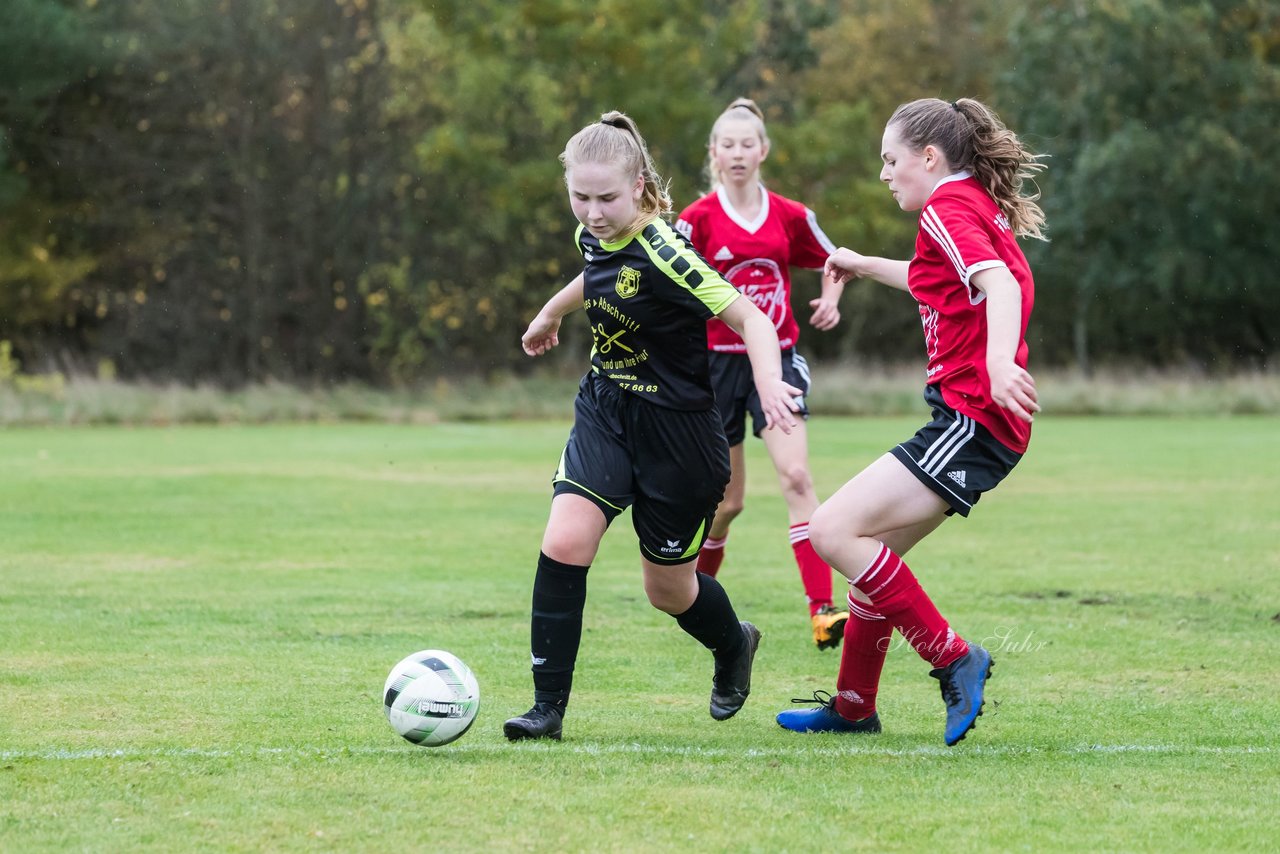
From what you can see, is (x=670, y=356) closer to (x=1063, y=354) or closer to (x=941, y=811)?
(x=941, y=811)

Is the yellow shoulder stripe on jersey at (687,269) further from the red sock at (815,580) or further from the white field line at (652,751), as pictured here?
the red sock at (815,580)

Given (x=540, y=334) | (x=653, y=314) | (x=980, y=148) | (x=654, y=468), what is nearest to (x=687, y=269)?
(x=653, y=314)

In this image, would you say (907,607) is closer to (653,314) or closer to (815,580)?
(653,314)

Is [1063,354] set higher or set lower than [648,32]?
lower

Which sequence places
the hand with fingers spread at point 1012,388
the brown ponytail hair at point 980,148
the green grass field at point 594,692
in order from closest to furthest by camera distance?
the green grass field at point 594,692 → the hand with fingers spread at point 1012,388 → the brown ponytail hair at point 980,148

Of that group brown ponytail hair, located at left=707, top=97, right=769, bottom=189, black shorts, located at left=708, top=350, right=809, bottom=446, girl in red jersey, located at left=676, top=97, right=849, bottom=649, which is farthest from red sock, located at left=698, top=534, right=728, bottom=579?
brown ponytail hair, located at left=707, top=97, right=769, bottom=189

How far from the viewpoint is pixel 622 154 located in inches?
192

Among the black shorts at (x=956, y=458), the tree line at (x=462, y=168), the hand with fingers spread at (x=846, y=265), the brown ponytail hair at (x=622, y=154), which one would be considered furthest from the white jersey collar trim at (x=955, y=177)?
the tree line at (x=462, y=168)

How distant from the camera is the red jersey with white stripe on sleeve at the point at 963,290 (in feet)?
15.3

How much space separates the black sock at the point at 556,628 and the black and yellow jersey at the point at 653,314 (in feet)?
2.03

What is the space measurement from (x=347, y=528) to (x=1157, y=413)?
21659 millimetres

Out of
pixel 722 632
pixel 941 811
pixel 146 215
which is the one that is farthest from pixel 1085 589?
pixel 146 215

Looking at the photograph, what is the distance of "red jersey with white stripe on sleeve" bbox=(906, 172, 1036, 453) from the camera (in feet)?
15.3

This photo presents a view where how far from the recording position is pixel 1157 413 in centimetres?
2964
